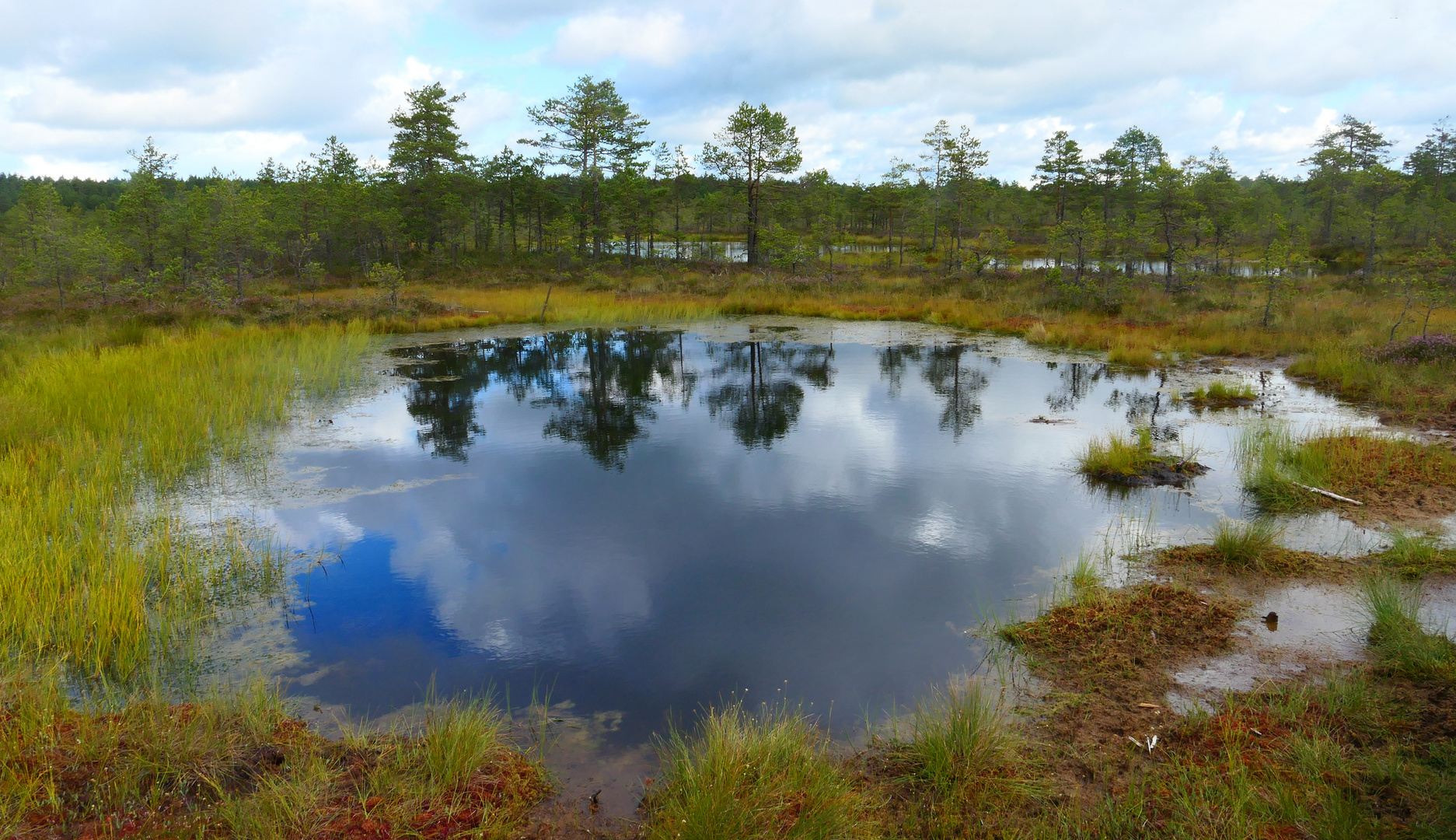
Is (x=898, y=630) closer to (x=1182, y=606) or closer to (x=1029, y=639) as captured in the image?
(x=1029, y=639)

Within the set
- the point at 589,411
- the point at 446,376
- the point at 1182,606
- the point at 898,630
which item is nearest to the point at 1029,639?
the point at 898,630

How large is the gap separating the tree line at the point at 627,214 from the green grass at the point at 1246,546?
19.3 m

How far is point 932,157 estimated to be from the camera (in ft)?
109

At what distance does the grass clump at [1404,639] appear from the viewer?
14.3 ft

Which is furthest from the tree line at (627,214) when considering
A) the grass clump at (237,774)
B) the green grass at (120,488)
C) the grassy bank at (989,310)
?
the grass clump at (237,774)

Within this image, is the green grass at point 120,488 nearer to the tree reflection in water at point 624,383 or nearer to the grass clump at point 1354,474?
the tree reflection in water at point 624,383

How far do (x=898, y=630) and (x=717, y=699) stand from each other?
5.36 feet

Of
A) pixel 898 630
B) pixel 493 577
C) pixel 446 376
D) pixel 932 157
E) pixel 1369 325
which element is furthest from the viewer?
pixel 932 157

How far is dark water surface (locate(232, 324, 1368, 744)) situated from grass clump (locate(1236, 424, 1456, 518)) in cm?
45

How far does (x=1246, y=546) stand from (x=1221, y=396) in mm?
7487

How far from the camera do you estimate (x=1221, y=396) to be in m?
12.5

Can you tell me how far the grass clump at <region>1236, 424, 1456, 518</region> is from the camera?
7.45 m

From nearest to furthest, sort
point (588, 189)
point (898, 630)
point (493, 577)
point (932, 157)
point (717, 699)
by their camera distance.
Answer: point (717, 699)
point (898, 630)
point (493, 577)
point (932, 157)
point (588, 189)

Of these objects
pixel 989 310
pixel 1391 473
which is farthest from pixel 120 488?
pixel 989 310
